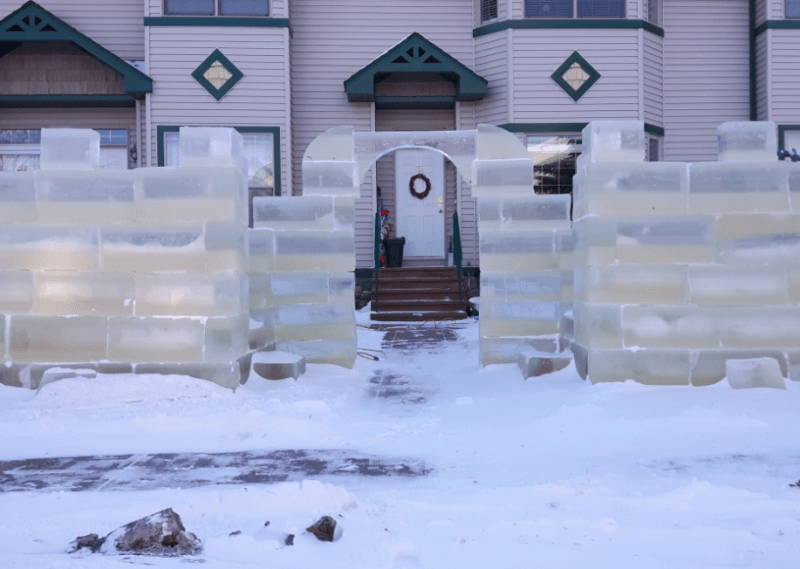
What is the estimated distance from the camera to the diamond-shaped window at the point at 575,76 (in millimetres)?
12938

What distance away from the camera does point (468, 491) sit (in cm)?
337

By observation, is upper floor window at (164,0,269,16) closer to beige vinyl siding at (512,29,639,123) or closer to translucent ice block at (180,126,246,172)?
beige vinyl siding at (512,29,639,123)

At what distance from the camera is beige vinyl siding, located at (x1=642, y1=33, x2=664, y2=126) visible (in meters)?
13.2

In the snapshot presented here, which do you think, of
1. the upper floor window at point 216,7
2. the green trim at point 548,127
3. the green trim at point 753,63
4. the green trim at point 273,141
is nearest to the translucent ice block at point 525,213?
the green trim at point 548,127

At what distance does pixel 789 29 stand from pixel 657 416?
12266 mm

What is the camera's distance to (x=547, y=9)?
43.0ft

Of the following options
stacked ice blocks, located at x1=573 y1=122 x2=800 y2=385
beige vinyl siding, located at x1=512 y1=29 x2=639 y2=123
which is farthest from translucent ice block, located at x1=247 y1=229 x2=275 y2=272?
beige vinyl siding, located at x1=512 y1=29 x2=639 y2=123

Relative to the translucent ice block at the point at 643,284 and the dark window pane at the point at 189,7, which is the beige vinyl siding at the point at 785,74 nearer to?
the translucent ice block at the point at 643,284

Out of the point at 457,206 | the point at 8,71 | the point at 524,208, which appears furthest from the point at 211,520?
the point at 8,71

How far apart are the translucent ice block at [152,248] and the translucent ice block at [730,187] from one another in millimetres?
4236

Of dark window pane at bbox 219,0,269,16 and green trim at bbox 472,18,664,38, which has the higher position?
dark window pane at bbox 219,0,269,16

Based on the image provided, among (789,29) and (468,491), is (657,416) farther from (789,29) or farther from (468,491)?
(789,29)

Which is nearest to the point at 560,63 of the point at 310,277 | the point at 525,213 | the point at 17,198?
the point at 525,213

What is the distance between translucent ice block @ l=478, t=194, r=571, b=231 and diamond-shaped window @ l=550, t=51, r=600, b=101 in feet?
22.0
